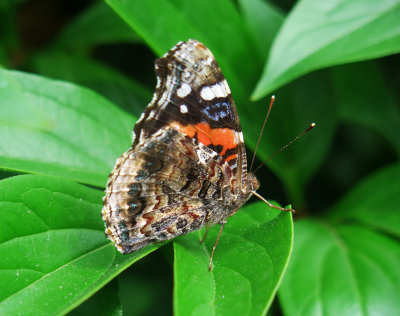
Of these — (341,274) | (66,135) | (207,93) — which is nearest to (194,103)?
(207,93)

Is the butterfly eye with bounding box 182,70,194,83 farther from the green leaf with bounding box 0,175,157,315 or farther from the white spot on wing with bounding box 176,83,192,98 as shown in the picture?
the green leaf with bounding box 0,175,157,315

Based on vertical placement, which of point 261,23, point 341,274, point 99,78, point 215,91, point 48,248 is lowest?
point 341,274

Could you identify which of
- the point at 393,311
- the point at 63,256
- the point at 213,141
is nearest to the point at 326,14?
the point at 213,141

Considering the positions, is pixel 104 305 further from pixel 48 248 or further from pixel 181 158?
pixel 181 158

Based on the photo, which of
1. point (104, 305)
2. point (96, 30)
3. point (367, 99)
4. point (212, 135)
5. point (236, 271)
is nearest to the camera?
point (236, 271)

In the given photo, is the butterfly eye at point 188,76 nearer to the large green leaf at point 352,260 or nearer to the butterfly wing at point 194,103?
the butterfly wing at point 194,103

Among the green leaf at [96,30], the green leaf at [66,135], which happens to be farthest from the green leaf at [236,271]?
the green leaf at [96,30]
